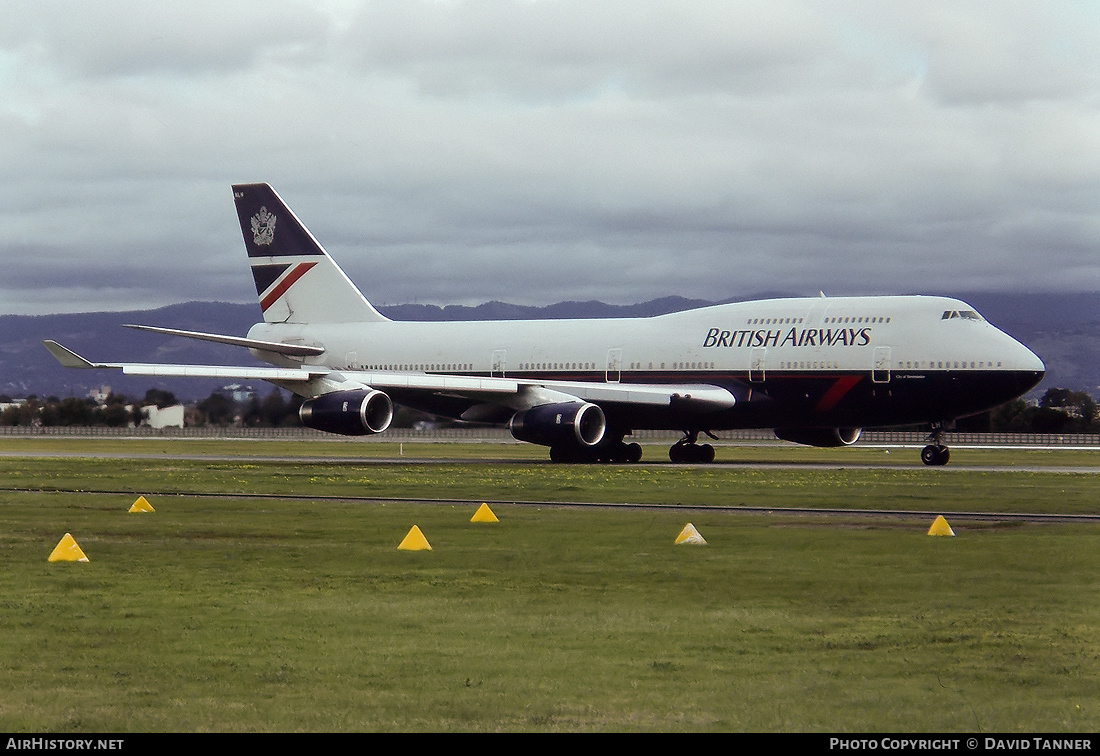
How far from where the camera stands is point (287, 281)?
5919cm

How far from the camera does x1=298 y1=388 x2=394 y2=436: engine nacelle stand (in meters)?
46.2

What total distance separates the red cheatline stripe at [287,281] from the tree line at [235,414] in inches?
537

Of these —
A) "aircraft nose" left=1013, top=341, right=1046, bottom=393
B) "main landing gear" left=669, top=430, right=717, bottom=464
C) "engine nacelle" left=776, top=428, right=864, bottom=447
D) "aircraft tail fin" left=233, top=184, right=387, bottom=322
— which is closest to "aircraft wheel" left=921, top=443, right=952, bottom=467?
"engine nacelle" left=776, top=428, right=864, bottom=447

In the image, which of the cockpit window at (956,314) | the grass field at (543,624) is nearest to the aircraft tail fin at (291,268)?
the cockpit window at (956,314)

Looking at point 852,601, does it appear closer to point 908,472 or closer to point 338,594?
point 338,594

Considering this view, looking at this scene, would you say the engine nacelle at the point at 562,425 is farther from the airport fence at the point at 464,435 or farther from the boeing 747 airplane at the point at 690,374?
the airport fence at the point at 464,435

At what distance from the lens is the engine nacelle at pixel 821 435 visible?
49531 millimetres

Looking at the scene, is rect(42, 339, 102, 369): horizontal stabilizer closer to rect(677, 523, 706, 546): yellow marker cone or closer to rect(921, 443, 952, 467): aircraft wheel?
rect(921, 443, 952, 467): aircraft wheel

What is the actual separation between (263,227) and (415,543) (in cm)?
4137

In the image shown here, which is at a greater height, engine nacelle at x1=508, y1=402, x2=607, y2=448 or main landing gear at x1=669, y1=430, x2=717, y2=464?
engine nacelle at x1=508, y1=402, x2=607, y2=448

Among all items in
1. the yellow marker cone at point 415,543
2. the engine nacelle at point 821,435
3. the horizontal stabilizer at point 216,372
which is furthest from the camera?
the engine nacelle at point 821,435

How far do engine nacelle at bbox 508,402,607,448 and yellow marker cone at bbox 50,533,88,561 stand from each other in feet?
89.2

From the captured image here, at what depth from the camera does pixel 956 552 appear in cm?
1938
